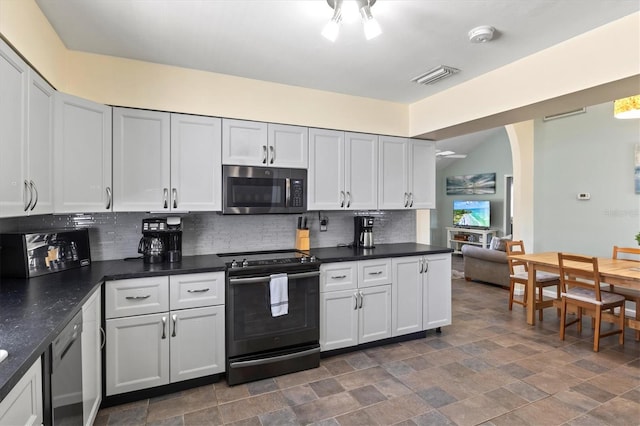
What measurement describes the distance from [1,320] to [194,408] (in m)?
1.37

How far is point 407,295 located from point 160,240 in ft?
7.80

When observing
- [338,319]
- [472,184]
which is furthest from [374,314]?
[472,184]

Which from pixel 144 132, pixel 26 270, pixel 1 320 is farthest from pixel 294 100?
pixel 1 320

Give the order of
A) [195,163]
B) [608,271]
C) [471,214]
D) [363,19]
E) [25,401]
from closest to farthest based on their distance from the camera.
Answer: [25,401] < [363,19] < [195,163] < [608,271] < [471,214]

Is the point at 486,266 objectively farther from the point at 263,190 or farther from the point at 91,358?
the point at 91,358

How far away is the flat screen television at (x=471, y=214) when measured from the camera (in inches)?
336

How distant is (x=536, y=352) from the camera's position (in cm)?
328

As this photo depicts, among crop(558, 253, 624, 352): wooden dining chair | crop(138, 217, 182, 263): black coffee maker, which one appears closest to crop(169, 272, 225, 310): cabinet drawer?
crop(138, 217, 182, 263): black coffee maker

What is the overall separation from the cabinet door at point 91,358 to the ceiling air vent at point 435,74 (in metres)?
3.01

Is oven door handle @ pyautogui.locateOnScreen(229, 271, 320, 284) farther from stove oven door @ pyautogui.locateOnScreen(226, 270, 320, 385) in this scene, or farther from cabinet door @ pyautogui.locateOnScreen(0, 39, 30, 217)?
cabinet door @ pyautogui.locateOnScreen(0, 39, 30, 217)

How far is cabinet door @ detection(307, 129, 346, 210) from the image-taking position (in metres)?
3.31

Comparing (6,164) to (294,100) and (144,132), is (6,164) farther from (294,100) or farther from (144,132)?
(294,100)

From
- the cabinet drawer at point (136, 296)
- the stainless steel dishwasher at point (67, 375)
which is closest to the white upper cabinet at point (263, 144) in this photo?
the cabinet drawer at point (136, 296)

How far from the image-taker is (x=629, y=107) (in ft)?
11.2
